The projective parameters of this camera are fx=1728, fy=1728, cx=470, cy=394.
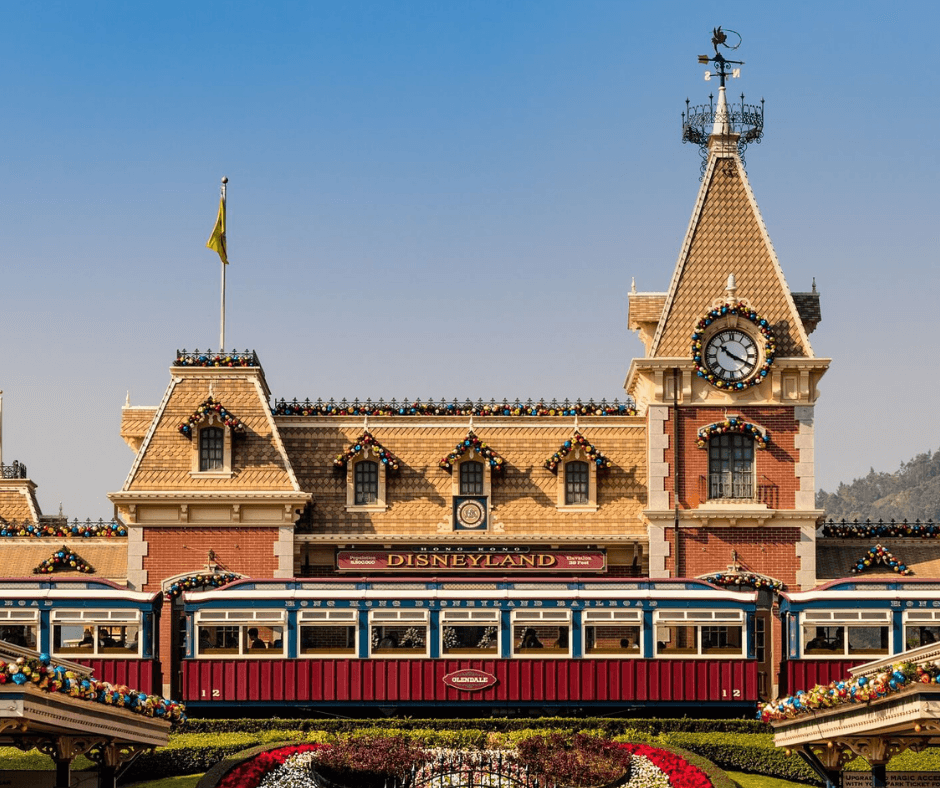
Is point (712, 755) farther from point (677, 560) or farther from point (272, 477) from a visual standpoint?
point (272, 477)

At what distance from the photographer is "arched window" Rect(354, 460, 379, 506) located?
48.9m

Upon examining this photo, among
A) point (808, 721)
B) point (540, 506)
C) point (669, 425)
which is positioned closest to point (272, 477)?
point (540, 506)

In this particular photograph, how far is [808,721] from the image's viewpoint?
94.7 feet

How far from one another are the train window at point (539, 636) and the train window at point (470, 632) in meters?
0.47

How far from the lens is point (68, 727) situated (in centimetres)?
2552

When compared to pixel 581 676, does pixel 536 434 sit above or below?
above

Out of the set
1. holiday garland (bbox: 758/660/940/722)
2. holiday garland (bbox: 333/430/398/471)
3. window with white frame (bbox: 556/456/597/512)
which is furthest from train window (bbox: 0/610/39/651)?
holiday garland (bbox: 758/660/940/722)

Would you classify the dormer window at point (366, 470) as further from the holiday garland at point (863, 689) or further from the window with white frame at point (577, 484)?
the holiday garland at point (863, 689)

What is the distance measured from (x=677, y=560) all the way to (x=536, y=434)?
583cm

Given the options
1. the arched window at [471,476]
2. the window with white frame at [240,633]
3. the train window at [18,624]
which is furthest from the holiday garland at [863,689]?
the arched window at [471,476]

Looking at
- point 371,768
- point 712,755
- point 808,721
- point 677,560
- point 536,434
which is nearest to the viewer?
point 808,721

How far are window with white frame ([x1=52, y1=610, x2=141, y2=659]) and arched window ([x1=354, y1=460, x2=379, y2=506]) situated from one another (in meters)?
9.78

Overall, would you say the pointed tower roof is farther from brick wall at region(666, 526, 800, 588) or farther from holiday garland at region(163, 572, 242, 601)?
holiday garland at region(163, 572, 242, 601)

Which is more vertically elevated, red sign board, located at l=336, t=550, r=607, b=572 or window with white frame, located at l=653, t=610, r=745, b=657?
red sign board, located at l=336, t=550, r=607, b=572
